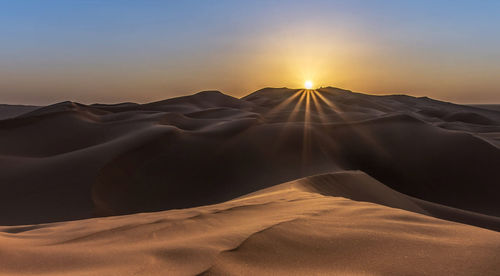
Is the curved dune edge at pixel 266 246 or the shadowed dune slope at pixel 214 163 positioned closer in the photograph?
the curved dune edge at pixel 266 246

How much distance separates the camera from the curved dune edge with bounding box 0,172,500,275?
163 centimetres

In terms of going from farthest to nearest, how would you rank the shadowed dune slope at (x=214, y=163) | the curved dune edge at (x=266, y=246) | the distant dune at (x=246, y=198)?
the shadowed dune slope at (x=214, y=163) < the distant dune at (x=246, y=198) < the curved dune edge at (x=266, y=246)

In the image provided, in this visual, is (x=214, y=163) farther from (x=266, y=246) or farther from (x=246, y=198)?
(x=266, y=246)

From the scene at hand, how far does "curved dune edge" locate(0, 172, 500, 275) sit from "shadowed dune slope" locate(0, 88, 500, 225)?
4528 millimetres

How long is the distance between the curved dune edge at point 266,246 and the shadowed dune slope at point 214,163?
453 cm

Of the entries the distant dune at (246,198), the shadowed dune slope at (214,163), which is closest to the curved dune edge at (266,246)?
the distant dune at (246,198)

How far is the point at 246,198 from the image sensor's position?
15.1 feet

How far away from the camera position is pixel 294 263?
5.74 ft

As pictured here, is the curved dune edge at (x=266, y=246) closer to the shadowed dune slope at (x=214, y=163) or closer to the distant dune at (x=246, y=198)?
the distant dune at (x=246, y=198)

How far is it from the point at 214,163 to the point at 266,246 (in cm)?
790

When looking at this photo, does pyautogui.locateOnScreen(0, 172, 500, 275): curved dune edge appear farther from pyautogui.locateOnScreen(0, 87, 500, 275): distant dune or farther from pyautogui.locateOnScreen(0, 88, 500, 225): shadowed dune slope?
pyautogui.locateOnScreen(0, 88, 500, 225): shadowed dune slope

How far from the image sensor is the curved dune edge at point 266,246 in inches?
64.2

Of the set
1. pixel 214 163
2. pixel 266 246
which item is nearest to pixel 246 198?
pixel 266 246

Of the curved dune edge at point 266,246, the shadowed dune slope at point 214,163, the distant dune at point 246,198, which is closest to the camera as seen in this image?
the curved dune edge at point 266,246
